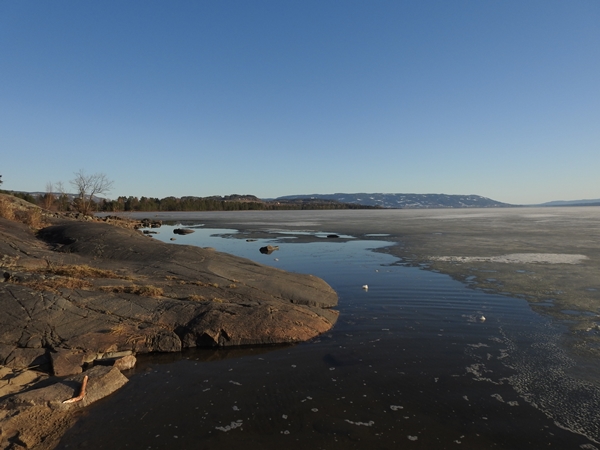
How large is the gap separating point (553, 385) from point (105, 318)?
9.28 m

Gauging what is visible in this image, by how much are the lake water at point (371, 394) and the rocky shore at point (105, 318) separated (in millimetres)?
465

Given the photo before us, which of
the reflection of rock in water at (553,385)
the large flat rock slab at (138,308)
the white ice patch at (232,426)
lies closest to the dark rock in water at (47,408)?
the large flat rock slab at (138,308)

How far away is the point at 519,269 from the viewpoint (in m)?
18.5

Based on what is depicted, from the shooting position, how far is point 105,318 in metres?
9.16

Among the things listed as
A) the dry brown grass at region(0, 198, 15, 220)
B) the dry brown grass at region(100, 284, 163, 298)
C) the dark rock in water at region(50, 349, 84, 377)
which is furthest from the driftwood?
the dry brown grass at region(0, 198, 15, 220)

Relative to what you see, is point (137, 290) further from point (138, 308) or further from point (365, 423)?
point (365, 423)

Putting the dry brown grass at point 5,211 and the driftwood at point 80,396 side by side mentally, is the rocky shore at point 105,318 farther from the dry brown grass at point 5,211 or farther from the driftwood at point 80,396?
the dry brown grass at point 5,211

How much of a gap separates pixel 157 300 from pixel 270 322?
3.11m

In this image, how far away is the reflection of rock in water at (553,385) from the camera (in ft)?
20.2

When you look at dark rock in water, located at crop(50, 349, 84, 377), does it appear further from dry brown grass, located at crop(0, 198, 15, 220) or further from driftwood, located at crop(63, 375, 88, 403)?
dry brown grass, located at crop(0, 198, 15, 220)

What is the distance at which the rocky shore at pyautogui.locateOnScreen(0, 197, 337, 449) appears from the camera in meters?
6.45

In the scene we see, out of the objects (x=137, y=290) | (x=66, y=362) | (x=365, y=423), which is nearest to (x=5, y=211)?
(x=137, y=290)

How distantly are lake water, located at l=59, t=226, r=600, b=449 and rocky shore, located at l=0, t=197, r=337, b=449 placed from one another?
465 mm

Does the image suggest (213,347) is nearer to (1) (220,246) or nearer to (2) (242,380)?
(2) (242,380)
